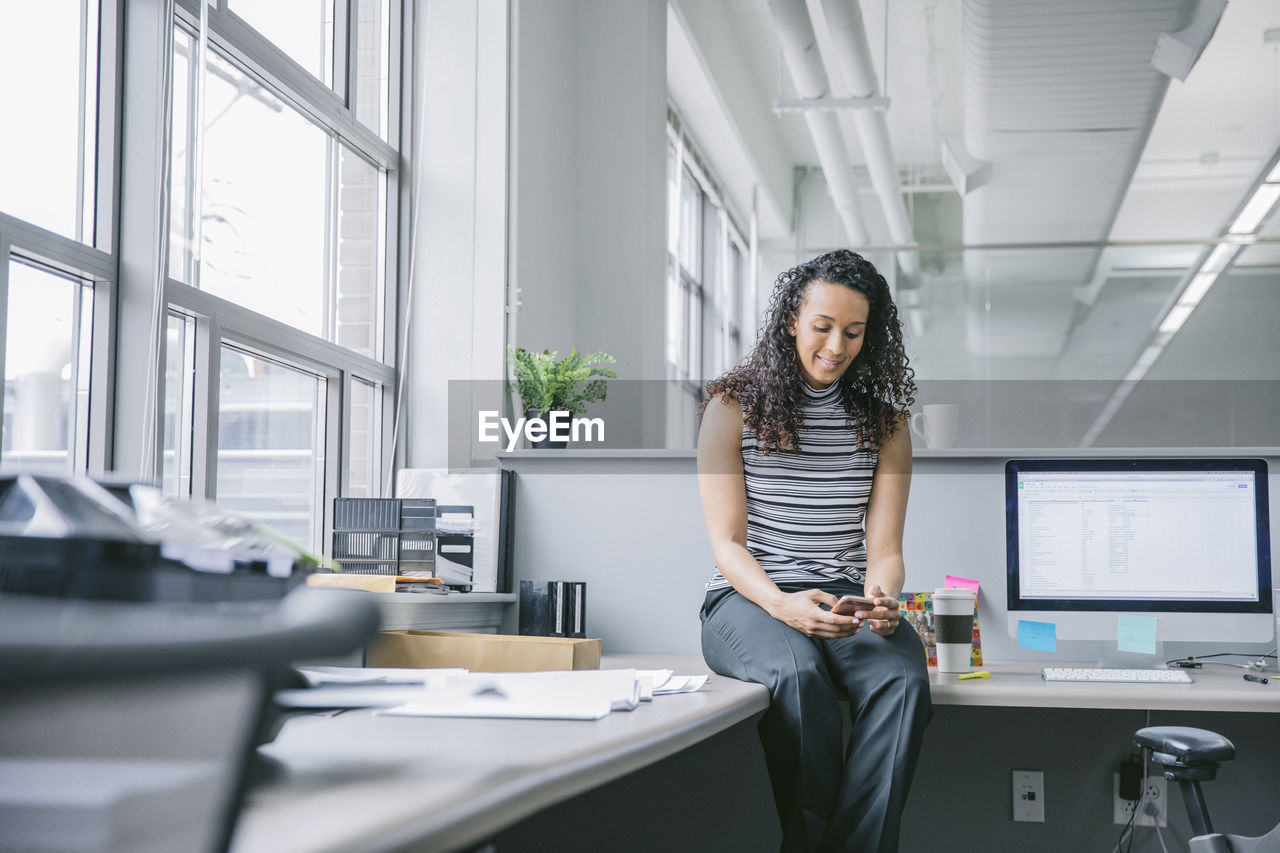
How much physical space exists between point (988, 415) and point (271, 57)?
13.2ft

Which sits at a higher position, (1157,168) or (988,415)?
(1157,168)

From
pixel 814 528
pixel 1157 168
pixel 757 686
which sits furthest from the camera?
pixel 1157 168

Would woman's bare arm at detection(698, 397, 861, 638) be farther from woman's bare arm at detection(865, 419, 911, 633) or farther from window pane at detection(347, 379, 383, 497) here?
window pane at detection(347, 379, 383, 497)

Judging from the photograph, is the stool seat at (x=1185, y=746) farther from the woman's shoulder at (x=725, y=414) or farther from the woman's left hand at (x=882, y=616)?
the woman's shoulder at (x=725, y=414)

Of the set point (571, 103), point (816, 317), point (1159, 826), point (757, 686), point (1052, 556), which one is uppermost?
point (571, 103)

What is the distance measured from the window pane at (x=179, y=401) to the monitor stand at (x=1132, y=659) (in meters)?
1.83

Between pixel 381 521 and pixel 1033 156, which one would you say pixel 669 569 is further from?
pixel 1033 156

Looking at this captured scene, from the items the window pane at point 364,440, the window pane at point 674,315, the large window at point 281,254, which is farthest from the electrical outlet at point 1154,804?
the window pane at point 674,315

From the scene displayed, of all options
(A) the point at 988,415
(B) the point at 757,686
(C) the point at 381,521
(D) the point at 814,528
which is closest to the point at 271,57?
(C) the point at 381,521

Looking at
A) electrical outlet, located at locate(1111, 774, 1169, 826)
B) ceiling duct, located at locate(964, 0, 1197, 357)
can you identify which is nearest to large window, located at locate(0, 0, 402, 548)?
electrical outlet, located at locate(1111, 774, 1169, 826)

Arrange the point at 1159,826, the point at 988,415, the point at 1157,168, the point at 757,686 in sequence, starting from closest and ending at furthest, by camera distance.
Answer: the point at 757,686
the point at 1159,826
the point at 988,415
the point at 1157,168

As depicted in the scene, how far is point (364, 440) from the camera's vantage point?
10.7 feet

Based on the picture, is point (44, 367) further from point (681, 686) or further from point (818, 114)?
point (818, 114)

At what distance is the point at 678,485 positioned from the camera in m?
2.41
